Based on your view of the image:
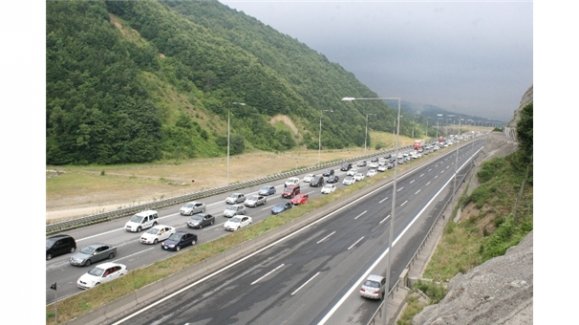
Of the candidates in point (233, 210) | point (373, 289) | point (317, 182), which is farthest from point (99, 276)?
point (317, 182)

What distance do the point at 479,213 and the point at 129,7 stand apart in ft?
371

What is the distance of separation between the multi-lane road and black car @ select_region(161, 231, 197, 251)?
24.1 inches

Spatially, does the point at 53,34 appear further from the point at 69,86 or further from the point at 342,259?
the point at 342,259

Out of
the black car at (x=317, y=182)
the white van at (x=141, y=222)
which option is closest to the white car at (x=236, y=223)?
the white van at (x=141, y=222)

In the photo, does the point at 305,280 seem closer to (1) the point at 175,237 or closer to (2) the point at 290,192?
(1) the point at 175,237

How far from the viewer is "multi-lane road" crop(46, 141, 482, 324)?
76.7 ft

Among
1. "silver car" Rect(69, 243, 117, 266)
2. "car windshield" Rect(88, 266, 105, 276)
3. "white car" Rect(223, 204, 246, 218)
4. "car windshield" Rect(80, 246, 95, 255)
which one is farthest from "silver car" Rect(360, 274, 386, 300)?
"white car" Rect(223, 204, 246, 218)

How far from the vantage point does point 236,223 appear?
40531 mm

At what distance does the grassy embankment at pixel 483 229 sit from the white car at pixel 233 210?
19839mm

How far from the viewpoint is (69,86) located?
267 feet

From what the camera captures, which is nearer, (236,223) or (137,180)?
(236,223)

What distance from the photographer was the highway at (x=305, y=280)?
2312cm

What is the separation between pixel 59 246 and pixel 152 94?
71926 millimetres

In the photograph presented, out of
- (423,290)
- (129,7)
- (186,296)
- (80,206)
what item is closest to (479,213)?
(423,290)
